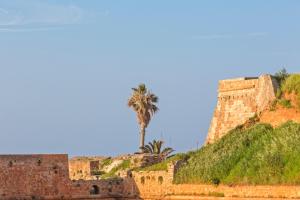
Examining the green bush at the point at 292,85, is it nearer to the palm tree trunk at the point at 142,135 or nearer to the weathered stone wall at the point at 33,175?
the weathered stone wall at the point at 33,175

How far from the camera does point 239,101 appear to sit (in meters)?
44.1

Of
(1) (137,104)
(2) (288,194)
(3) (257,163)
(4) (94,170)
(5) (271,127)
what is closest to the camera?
(2) (288,194)

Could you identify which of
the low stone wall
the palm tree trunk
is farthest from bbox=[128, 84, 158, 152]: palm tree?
the low stone wall

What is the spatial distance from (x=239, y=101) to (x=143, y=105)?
48.4ft

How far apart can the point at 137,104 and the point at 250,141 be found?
19.3 meters

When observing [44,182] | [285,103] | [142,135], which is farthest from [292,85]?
[142,135]

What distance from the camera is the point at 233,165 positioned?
38.9m

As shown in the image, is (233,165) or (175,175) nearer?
(233,165)

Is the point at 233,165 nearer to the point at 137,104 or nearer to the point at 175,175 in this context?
the point at 175,175

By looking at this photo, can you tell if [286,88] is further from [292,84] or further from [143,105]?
[143,105]

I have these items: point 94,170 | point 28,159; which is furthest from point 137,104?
point 28,159

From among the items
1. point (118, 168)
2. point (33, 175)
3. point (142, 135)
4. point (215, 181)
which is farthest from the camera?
point (142, 135)

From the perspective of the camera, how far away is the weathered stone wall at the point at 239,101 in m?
42.0

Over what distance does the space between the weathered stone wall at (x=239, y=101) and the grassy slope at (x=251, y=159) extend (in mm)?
1580
